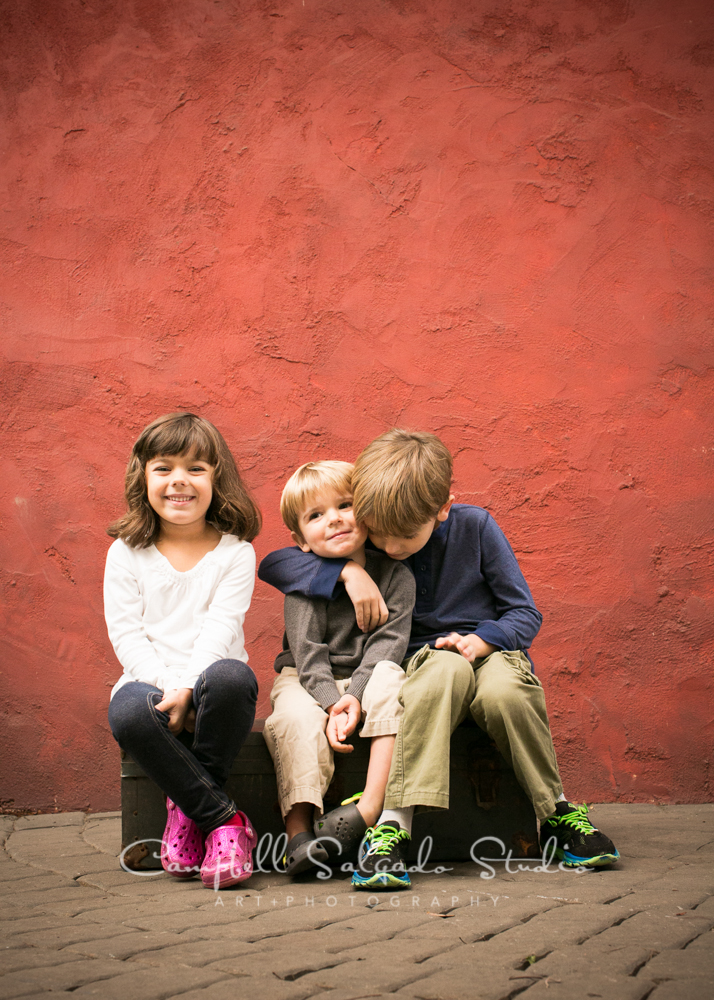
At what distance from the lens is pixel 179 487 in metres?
2.59

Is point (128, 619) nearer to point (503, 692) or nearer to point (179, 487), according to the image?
point (179, 487)

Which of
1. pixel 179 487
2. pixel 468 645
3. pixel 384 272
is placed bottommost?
pixel 468 645

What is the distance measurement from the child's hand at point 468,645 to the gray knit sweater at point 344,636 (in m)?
0.12

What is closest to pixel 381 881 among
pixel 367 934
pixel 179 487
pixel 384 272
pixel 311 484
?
pixel 367 934

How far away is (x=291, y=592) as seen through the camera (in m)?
2.56

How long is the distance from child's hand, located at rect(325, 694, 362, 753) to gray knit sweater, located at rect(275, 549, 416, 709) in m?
0.04

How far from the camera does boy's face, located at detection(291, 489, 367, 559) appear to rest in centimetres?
254

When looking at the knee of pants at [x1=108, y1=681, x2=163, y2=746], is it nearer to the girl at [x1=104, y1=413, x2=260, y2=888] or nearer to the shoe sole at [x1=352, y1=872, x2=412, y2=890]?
the girl at [x1=104, y1=413, x2=260, y2=888]

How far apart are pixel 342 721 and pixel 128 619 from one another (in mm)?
715

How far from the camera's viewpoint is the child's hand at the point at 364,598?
2.45 metres

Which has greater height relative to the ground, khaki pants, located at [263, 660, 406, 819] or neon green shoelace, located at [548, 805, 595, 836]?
khaki pants, located at [263, 660, 406, 819]

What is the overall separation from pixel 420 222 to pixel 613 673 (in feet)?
6.43

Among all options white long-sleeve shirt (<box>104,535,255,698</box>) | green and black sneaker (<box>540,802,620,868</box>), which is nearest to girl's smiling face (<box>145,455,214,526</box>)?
white long-sleeve shirt (<box>104,535,255,698</box>)

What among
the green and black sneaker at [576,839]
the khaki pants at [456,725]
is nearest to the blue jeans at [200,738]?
the khaki pants at [456,725]
